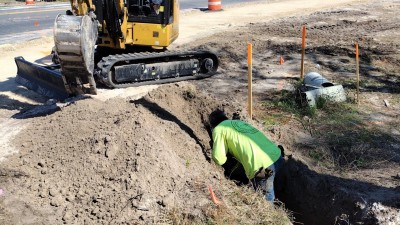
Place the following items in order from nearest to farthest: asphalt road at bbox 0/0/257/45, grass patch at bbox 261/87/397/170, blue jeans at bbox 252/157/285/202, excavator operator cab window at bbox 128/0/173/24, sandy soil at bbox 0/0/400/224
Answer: sandy soil at bbox 0/0/400/224 < blue jeans at bbox 252/157/285/202 < grass patch at bbox 261/87/397/170 < excavator operator cab window at bbox 128/0/173/24 < asphalt road at bbox 0/0/257/45

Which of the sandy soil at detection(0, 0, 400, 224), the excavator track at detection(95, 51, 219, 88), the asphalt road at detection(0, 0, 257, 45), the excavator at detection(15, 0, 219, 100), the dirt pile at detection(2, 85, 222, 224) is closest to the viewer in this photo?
the dirt pile at detection(2, 85, 222, 224)

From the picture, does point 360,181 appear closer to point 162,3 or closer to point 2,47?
point 162,3

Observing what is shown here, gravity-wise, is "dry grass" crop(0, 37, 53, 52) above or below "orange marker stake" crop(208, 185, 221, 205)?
above

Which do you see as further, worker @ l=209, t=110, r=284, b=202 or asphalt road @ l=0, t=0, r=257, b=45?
asphalt road @ l=0, t=0, r=257, b=45

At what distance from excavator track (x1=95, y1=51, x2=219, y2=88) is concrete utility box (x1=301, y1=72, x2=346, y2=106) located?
104 inches

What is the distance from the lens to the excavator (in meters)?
9.32

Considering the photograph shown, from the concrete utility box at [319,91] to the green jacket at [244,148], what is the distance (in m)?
3.06

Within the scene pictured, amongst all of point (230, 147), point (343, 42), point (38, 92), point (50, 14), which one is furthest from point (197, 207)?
point (50, 14)

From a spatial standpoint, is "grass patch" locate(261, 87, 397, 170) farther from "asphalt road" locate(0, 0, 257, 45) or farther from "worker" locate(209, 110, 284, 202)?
"asphalt road" locate(0, 0, 257, 45)

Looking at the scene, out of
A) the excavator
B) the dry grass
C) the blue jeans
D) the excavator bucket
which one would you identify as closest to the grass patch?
the blue jeans

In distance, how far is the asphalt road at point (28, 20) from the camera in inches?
695

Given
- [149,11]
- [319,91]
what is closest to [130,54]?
[149,11]

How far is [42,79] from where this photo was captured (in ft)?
32.9

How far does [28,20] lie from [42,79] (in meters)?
13.1
